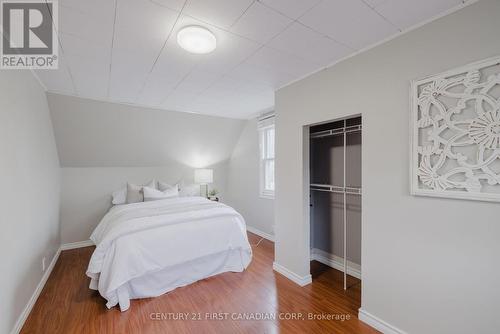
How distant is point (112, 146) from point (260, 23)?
3.59 m

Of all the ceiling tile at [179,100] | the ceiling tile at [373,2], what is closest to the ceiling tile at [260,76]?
the ceiling tile at [179,100]

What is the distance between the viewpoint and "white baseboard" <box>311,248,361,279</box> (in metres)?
2.73

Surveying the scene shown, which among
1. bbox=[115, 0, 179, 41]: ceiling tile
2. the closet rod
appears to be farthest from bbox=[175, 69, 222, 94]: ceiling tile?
the closet rod

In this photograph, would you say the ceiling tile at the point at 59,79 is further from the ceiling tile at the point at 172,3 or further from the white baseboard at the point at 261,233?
the white baseboard at the point at 261,233

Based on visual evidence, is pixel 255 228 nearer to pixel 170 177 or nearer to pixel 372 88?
pixel 170 177

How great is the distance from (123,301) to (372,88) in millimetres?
3160

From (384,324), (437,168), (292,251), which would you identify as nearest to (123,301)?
(292,251)

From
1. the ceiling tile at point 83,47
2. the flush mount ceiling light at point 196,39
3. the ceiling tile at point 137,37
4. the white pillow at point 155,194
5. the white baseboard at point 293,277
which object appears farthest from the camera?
the white pillow at point 155,194

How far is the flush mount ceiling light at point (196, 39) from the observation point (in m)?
1.62

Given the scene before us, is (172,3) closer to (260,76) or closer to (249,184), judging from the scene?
(260,76)

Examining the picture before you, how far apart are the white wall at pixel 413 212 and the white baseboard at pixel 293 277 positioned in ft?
2.42

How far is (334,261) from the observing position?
3.04 m

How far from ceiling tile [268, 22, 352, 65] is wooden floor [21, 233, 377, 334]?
2502 millimetres

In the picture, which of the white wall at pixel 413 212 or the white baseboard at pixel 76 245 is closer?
the white wall at pixel 413 212
